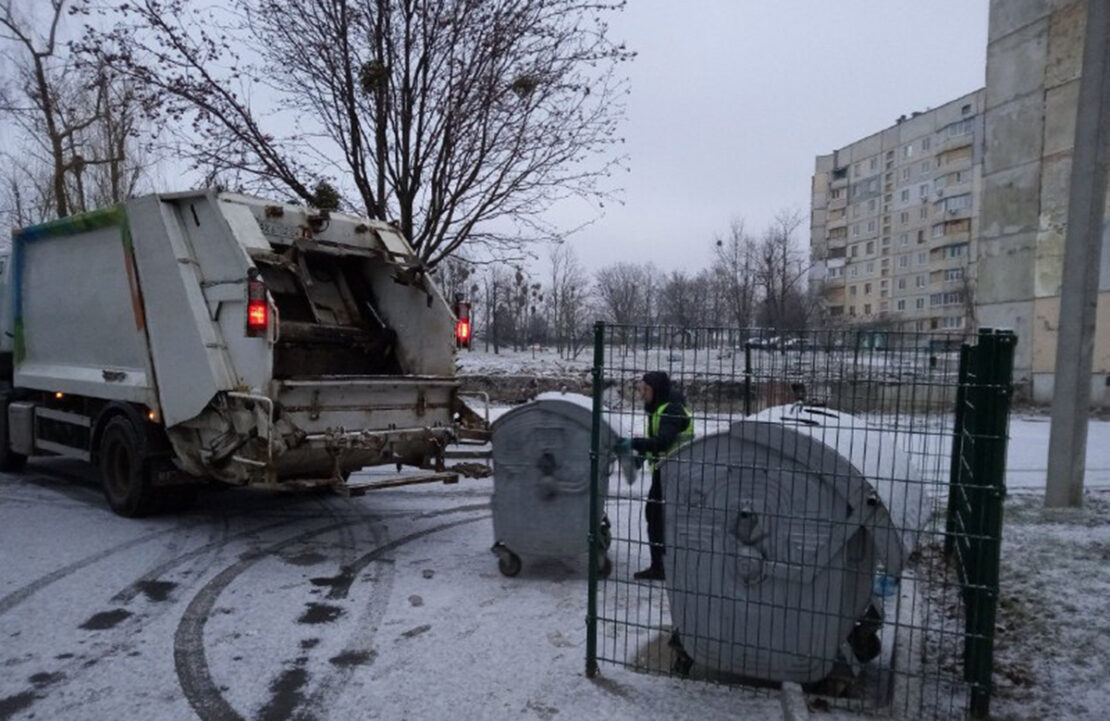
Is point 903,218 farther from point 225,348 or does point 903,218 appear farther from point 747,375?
point 747,375

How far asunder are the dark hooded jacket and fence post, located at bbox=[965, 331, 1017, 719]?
131 centimetres

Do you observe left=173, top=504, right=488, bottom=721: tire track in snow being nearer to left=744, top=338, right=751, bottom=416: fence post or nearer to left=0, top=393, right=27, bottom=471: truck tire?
left=744, top=338, right=751, bottom=416: fence post

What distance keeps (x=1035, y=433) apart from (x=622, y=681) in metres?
12.1

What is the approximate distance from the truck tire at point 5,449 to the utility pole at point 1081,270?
10742 millimetres

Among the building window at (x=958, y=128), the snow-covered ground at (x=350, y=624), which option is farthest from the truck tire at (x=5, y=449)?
the building window at (x=958, y=128)

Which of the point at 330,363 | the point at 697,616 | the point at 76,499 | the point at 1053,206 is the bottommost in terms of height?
the point at 76,499

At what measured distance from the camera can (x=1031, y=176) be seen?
17.9 metres

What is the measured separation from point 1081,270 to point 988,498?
5.44 m

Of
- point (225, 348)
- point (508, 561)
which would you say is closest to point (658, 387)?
point (508, 561)

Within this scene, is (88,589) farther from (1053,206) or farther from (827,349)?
(1053,206)

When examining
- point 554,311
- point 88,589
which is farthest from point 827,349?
point 554,311

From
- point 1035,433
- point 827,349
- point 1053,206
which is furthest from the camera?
point 1053,206

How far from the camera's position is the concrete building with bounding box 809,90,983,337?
A: 6325 centimetres

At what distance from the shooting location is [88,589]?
535 centimetres
